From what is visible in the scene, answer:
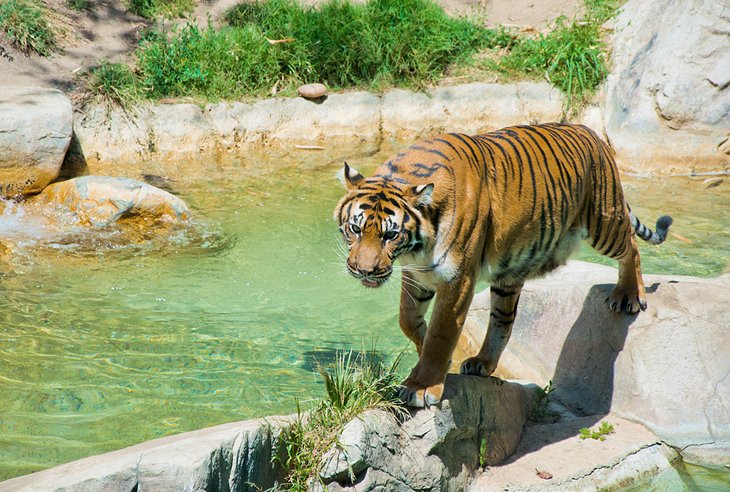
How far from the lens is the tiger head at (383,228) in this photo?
346cm

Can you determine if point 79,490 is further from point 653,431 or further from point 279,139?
point 279,139

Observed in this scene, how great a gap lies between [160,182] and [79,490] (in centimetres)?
564

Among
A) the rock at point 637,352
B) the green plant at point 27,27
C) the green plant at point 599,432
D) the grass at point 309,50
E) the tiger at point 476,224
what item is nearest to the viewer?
the tiger at point 476,224

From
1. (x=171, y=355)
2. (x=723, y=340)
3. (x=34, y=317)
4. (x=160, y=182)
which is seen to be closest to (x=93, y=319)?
(x=34, y=317)

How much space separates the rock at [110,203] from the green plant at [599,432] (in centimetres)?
414

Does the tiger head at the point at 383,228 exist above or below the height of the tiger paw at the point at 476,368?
above

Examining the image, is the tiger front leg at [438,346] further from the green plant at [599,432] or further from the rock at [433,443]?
the green plant at [599,432]

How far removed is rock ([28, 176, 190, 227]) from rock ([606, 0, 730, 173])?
5.03m

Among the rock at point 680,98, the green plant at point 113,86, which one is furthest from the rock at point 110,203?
the rock at point 680,98

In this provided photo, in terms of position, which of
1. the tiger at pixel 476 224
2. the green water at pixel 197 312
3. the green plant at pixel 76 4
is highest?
the tiger at pixel 476 224

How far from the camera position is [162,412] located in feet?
14.9

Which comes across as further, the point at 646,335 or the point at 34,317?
the point at 34,317

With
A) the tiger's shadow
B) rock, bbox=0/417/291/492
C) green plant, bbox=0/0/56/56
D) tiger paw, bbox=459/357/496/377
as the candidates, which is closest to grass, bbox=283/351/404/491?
rock, bbox=0/417/291/492

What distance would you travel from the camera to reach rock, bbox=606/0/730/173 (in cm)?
881
